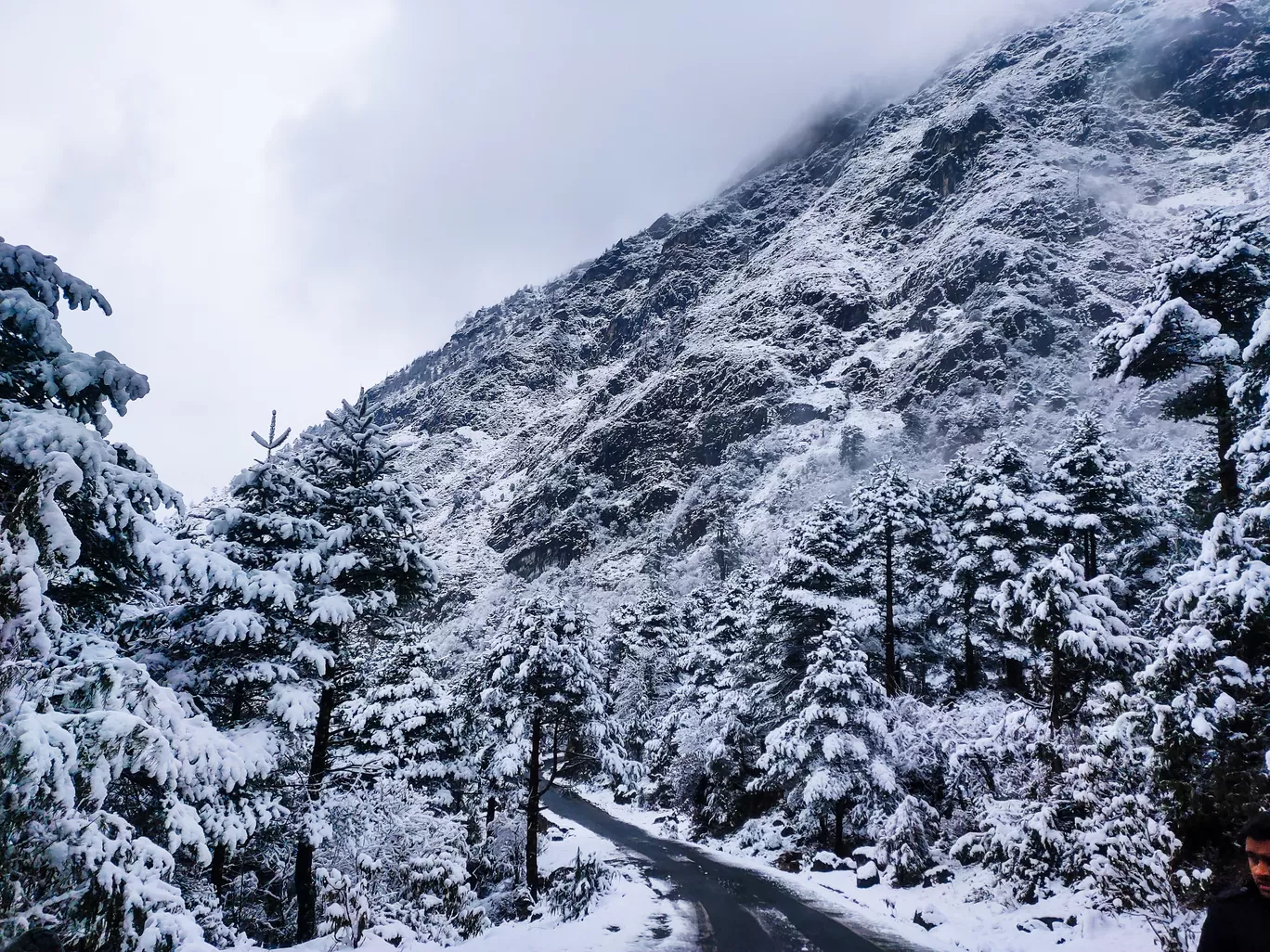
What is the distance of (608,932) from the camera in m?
12.6

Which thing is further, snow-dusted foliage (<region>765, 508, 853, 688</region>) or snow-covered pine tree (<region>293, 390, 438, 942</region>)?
snow-dusted foliage (<region>765, 508, 853, 688</region>)

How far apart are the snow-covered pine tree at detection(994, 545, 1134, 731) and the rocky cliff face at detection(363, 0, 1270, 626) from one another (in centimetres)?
6656

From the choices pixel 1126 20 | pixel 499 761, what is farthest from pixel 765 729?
pixel 1126 20

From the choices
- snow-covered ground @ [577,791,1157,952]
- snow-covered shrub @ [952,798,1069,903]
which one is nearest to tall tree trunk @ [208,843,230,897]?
snow-covered ground @ [577,791,1157,952]

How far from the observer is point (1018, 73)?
175625mm

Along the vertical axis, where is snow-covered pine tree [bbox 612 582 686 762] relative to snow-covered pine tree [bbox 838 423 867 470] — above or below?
below

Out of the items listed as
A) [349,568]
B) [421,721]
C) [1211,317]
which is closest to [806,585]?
[421,721]

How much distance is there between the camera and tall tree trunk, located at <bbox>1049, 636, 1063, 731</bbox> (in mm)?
14906

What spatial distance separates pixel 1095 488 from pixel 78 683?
31596 millimetres

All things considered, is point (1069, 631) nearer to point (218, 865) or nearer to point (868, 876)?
point (868, 876)

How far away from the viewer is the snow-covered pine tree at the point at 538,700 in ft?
64.7

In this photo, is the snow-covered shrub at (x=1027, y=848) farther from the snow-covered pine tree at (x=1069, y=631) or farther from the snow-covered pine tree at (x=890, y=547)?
the snow-covered pine tree at (x=890, y=547)

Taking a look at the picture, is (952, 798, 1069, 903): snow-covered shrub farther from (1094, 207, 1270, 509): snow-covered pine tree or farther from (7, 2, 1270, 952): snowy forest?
(1094, 207, 1270, 509): snow-covered pine tree

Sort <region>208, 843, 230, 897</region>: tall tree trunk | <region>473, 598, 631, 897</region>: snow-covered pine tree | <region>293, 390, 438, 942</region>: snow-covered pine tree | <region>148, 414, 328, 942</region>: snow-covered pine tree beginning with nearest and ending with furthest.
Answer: <region>208, 843, 230, 897</region>: tall tree trunk, <region>148, 414, 328, 942</region>: snow-covered pine tree, <region>293, 390, 438, 942</region>: snow-covered pine tree, <region>473, 598, 631, 897</region>: snow-covered pine tree
